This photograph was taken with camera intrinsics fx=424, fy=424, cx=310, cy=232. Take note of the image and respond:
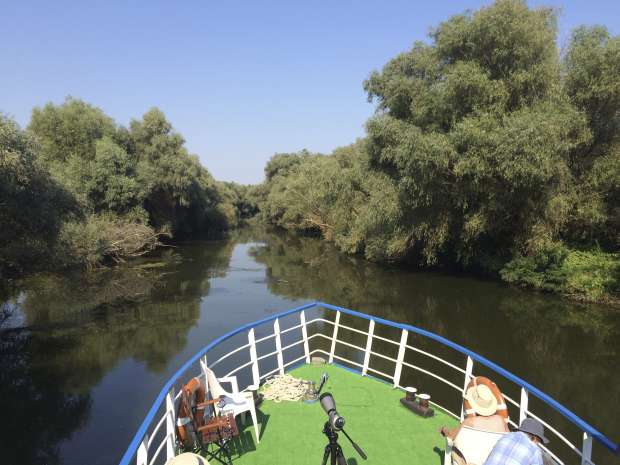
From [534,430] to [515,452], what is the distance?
390 mm

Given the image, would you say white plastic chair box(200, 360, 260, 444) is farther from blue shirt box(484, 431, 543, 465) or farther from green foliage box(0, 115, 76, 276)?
green foliage box(0, 115, 76, 276)

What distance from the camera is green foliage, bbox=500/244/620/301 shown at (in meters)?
16.4

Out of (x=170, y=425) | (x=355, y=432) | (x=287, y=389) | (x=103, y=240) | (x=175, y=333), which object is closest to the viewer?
(x=170, y=425)

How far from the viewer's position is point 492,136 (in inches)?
650

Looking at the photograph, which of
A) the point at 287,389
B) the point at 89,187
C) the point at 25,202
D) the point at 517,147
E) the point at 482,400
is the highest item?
the point at 517,147

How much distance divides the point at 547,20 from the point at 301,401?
67.3 feet

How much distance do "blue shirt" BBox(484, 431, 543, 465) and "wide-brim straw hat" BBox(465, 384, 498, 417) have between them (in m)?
0.87

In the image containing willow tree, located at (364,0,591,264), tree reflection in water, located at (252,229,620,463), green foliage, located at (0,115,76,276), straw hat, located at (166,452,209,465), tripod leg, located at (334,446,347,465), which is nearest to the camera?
straw hat, located at (166,452,209,465)

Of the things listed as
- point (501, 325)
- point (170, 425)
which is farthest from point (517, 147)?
point (170, 425)

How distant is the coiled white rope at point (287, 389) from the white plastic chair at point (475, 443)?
9.40ft

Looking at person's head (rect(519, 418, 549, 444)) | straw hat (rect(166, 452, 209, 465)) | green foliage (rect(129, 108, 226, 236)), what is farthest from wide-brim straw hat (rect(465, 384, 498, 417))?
green foliage (rect(129, 108, 226, 236))

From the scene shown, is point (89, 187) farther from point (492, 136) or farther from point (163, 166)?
point (492, 136)

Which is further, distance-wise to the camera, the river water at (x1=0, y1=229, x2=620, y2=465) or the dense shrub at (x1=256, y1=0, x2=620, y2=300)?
the dense shrub at (x1=256, y1=0, x2=620, y2=300)

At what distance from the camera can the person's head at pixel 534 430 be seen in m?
3.11
